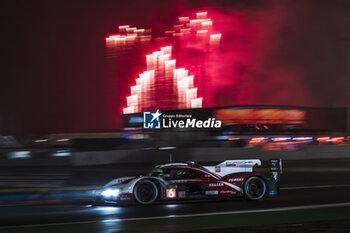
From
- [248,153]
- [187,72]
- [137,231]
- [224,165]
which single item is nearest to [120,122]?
[187,72]

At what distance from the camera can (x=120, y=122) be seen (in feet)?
153

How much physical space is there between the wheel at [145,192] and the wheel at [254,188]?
2204 mm

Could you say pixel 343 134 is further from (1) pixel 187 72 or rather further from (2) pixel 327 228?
(2) pixel 327 228

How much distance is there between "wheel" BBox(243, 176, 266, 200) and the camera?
1009cm

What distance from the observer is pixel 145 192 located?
9578mm

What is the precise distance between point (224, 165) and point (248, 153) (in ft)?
58.1

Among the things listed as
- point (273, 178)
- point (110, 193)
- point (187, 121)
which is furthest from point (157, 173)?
point (187, 121)

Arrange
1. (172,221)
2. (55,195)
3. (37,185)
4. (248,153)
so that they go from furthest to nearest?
(248,153)
(37,185)
(55,195)
(172,221)

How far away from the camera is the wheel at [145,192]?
9.48 meters

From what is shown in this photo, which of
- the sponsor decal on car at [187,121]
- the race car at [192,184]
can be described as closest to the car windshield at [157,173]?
the race car at [192,184]

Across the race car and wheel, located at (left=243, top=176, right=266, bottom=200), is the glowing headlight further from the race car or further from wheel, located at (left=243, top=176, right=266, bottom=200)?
wheel, located at (left=243, top=176, right=266, bottom=200)

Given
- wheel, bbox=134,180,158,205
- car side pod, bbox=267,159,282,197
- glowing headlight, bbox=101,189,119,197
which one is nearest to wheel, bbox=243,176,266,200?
car side pod, bbox=267,159,282,197

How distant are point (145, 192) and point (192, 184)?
1.11 metres

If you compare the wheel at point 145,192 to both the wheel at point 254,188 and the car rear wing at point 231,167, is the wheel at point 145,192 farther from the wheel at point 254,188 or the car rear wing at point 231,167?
the wheel at point 254,188
